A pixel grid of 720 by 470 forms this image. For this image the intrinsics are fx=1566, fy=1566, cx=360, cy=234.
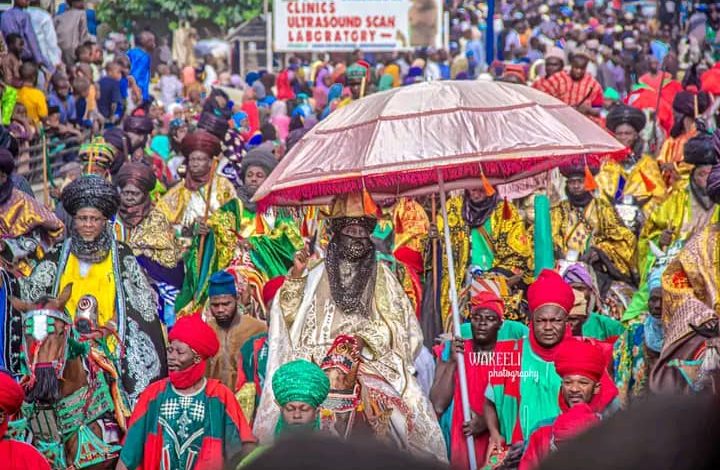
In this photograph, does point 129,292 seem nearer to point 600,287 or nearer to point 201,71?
point 600,287

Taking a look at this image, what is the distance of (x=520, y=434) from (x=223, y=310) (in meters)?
2.54

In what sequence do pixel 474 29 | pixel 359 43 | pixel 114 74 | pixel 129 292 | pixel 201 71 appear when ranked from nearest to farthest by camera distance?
pixel 129 292 → pixel 114 74 → pixel 201 71 → pixel 359 43 → pixel 474 29

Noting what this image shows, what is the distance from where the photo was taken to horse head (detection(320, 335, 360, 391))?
313 inches

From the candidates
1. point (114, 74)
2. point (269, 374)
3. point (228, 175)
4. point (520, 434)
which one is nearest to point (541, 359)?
point (520, 434)

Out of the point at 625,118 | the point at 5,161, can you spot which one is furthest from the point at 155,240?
the point at 625,118

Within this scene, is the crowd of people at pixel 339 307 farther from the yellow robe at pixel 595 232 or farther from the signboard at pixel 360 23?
the signboard at pixel 360 23

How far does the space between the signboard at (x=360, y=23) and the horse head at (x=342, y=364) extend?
72.9 feet

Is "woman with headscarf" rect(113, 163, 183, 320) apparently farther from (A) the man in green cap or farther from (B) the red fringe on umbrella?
(A) the man in green cap

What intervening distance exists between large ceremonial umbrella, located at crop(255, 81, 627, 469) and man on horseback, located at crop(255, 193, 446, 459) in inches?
11.2

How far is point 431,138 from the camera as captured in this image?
7.79 metres

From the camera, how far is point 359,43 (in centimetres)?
3009

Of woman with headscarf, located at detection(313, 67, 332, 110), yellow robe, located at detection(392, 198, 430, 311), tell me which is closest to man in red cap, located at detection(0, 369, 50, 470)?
yellow robe, located at detection(392, 198, 430, 311)

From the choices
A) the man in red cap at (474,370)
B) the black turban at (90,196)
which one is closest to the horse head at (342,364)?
the man in red cap at (474,370)

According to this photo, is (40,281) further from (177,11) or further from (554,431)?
(177,11)
